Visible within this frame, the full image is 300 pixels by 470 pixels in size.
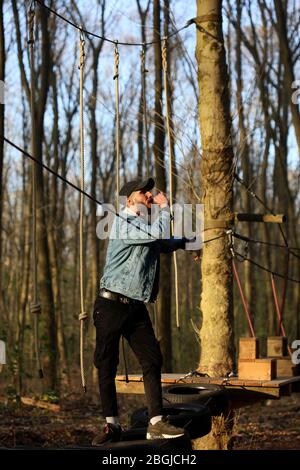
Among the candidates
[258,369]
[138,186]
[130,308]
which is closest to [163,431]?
[130,308]

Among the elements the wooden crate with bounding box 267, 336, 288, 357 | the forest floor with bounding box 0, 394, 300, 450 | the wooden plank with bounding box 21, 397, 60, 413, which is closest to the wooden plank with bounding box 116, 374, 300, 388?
the wooden crate with bounding box 267, 336, 288, 357

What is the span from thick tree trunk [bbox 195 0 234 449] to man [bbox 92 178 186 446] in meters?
2.37

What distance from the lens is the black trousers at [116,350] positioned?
5.63 meters

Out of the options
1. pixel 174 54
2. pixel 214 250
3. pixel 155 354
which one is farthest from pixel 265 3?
pixel 155 354

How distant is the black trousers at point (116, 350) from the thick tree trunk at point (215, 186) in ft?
7.76

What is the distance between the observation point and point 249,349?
730cm

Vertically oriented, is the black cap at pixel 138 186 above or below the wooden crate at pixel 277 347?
above

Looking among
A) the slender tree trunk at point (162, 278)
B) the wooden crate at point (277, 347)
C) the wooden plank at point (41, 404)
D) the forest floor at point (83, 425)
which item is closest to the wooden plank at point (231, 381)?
the wooden crate at point (277, 347)

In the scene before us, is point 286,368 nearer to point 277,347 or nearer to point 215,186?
point 277,347

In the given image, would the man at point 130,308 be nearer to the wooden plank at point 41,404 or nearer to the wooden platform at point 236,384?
the wooden platform at point 236,384

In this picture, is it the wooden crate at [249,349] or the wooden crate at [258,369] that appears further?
the wooden crate at [249,349]

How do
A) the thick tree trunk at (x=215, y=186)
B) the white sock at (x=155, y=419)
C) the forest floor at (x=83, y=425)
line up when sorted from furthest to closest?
the forest floor at (x=83, y=425)
the thick tree trunk at (x=215, y=186)
the white sock at (x=155, y=419)

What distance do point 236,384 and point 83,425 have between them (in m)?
5.69
